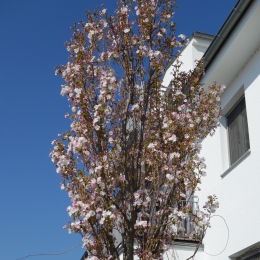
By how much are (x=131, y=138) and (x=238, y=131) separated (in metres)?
3.55

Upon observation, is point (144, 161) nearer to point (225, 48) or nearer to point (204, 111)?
point (204, 111)

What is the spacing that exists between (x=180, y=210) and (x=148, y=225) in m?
0.47

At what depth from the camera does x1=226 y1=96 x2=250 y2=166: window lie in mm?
8141

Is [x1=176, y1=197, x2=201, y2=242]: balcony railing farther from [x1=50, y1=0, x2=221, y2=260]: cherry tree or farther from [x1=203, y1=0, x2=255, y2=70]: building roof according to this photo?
[x1=203, y1=0, x2=255, y2=70]: building roof

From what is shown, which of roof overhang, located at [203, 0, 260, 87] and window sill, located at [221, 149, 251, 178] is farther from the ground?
roof overhang, located at [203, 0, 260, 87]

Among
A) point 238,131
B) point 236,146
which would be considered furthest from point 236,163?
point 238,131

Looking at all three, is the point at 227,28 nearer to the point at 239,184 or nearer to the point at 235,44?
the point at 235,44

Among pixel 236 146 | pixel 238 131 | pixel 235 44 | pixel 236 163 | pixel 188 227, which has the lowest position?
pixel 188 227

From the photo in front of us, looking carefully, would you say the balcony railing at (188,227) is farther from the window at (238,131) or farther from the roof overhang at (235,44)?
the roof overhang at (235,44)

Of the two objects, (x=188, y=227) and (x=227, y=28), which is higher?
(x=227, y=28)

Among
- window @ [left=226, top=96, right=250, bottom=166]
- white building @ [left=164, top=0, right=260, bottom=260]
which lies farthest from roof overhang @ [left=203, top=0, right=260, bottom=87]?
window @ [left=226, top=96, right=250, bottom=166]

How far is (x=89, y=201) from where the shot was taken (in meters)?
4.95

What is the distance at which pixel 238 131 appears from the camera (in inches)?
335

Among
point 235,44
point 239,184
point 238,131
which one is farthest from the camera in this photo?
point 238,131
